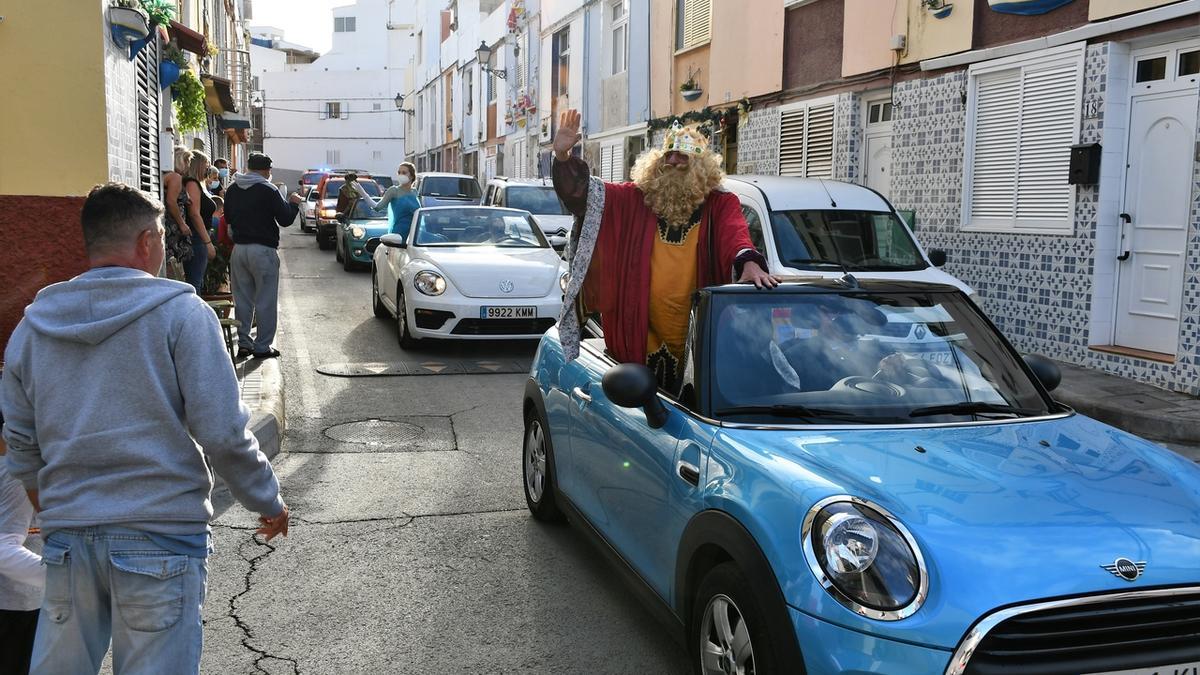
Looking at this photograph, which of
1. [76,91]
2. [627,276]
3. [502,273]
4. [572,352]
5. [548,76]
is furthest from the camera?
[548,76]

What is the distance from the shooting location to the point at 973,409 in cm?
386

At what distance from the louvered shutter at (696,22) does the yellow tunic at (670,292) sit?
15.1 metres

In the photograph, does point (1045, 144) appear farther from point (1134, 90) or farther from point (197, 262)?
point (197, 262)

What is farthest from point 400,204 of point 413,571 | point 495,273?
point 413,571

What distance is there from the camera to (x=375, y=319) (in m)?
13.7

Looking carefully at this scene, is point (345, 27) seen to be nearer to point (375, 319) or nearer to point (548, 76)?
point (548, 76)

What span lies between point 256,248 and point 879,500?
7959 millimetres

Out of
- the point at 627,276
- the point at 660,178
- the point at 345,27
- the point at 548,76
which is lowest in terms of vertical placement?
the point at 627,276

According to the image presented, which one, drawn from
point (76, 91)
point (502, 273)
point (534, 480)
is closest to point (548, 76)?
point (502, 273)

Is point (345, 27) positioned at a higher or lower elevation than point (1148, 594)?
higher

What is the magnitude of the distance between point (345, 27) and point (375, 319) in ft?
241

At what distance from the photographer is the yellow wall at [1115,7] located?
9.45 m

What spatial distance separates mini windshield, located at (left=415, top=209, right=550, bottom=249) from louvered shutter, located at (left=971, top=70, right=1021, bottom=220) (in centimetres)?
474

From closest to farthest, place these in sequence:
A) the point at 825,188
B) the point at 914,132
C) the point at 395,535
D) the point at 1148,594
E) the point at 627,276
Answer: the point at 1148,594, the point at 627,276, the point at 395,535, the point at 825,188, the point at 914,132
